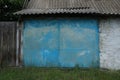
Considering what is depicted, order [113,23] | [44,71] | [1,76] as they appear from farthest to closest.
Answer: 1. [113,23]
2. [44,71]
3. [1,76]

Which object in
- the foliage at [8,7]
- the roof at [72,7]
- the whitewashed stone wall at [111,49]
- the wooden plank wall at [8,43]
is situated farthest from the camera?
the foliage at [8,7]

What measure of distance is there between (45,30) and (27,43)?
1.02 m

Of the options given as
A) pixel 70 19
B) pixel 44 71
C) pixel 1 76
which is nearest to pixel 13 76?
pixel 1 76

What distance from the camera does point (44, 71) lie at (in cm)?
1096

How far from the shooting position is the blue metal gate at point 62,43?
467 inches

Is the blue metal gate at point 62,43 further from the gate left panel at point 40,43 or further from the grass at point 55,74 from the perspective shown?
the grass at point 55,74

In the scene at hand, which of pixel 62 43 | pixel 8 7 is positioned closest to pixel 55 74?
pixel 62 43

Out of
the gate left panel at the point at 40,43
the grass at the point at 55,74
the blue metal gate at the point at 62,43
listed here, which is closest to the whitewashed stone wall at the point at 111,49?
the blue metal gate at the point at 62,43

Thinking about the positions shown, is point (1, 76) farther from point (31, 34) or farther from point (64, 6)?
point (64, 6)

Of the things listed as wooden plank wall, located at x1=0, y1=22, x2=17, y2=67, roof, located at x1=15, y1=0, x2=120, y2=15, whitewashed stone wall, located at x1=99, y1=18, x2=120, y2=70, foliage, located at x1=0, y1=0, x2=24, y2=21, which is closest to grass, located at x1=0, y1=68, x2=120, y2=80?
whitewashed stone wall, located at x1=99, y1=18, x2=120, y2=70

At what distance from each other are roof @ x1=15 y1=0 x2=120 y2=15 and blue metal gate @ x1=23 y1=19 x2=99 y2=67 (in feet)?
1.75

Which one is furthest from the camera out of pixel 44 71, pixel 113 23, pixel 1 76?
pixel 113 23

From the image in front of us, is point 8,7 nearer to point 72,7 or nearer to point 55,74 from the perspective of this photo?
point 72,7

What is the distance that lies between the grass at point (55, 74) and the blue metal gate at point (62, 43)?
693 millimetres
